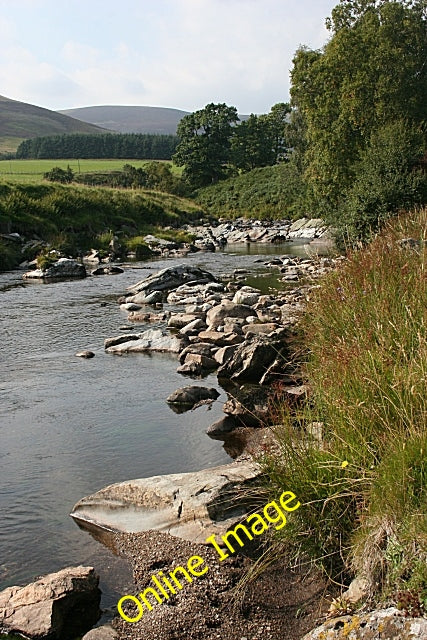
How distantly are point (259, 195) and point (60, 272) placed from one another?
45227 millimetres

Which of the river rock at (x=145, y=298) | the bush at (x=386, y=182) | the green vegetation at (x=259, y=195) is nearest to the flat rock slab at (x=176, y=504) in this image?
the river rock at (x=145, y=298)

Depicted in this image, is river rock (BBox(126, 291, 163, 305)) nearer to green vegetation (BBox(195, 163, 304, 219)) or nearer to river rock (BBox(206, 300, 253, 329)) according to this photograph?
river rock (BBox(206, 300, 253, 329))

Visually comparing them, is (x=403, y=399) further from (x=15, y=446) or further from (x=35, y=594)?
(x=15, y=446)

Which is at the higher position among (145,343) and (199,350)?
(199,350)

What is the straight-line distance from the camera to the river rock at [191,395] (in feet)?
37.3

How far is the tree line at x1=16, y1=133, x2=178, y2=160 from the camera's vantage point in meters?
117

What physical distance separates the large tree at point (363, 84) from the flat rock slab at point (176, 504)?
85.8 ft

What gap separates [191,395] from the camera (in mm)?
11406

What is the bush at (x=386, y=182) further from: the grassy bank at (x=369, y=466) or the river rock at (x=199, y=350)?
the grassy bank at (x=369, y=466)

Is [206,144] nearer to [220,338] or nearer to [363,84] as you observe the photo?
[363,84]

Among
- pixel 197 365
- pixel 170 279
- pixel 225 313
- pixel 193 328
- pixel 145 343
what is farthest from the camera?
pixel 170 279

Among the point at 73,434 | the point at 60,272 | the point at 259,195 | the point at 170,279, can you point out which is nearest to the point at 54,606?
the point at 73,434

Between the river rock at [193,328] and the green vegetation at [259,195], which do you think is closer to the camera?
the river rock at [193,328]

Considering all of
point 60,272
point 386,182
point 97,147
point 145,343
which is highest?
point 97,147
